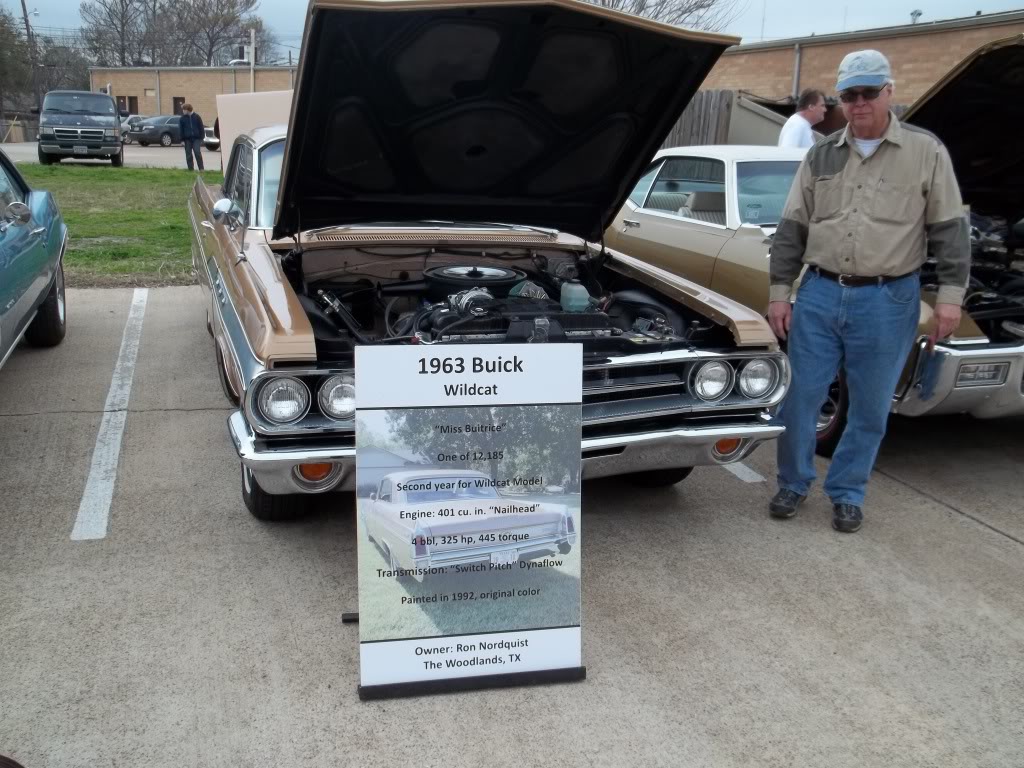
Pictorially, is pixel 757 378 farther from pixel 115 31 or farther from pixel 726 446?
pixel 115 31

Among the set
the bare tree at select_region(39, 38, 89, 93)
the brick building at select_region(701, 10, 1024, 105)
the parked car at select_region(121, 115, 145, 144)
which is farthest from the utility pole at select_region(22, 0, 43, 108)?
the brick building at select_region(701, 10, 1024, 105)

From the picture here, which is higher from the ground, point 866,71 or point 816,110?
point 866,71

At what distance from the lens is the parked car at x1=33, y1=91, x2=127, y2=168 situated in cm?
2033

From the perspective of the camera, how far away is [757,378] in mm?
3553

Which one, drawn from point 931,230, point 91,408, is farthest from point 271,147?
point 931,230

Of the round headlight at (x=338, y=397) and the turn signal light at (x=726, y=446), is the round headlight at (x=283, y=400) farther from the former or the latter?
the turn signal light at (x=726, y=446)

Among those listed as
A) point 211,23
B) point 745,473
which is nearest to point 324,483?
point 745,473

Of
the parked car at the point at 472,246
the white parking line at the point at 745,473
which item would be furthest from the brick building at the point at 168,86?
the white parking line at the point at 745,473

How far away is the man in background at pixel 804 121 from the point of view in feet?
22.8

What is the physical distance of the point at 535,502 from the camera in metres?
2.69

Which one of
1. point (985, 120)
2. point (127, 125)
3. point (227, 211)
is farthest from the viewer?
point (127, 125)

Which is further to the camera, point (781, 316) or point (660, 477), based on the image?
point (660, 477)

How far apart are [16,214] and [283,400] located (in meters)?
2.95

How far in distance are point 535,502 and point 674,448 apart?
0.95 metres
